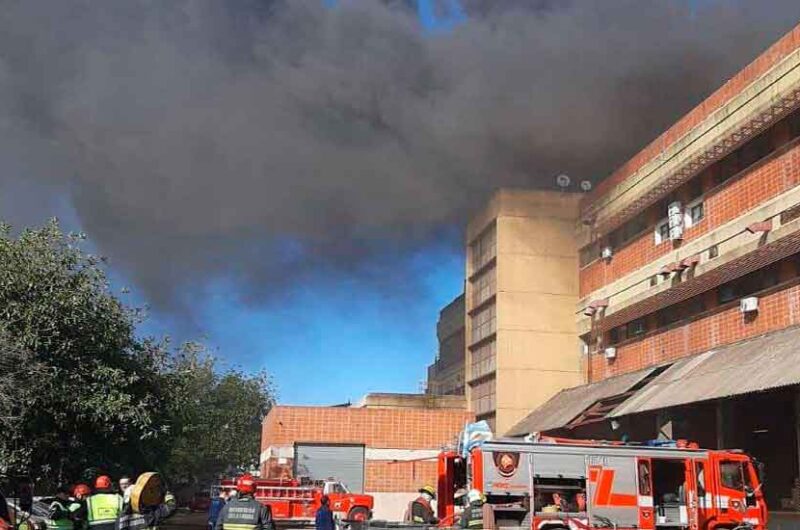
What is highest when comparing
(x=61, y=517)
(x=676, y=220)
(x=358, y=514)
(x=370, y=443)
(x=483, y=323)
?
(x=676, y=220)

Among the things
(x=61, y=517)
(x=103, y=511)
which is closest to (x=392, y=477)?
(x=61, y=517)

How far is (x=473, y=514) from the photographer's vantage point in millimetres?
15539

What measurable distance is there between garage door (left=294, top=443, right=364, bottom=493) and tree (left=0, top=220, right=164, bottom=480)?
A: 24.0 metres

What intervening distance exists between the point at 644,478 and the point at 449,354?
56.4 metres

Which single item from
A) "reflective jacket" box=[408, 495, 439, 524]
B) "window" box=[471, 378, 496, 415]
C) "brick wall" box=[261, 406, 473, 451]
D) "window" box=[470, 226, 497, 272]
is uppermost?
"window" box=[470, 226, 497, 272]

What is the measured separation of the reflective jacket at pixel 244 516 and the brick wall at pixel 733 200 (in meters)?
18.3

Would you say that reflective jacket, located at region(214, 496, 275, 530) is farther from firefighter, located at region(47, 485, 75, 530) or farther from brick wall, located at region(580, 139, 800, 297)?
brick wall, located at region(580, 139, 800, 297)

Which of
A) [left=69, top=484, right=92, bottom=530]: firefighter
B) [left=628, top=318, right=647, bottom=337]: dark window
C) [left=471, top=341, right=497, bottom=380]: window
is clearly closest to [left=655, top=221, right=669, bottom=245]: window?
[left=628, top=318, right=647, bottom=337]: dark window

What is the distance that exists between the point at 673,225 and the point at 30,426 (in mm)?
19935

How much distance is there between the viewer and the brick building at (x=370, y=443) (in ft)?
143

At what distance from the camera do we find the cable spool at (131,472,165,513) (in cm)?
1073

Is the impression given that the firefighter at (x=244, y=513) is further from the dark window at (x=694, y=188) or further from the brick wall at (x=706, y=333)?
the dark window at (x=694, y=188)

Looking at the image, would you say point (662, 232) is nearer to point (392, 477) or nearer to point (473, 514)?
point (473, 514)

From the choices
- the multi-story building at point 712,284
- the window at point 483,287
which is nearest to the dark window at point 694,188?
the multi-story building at point 712,284
